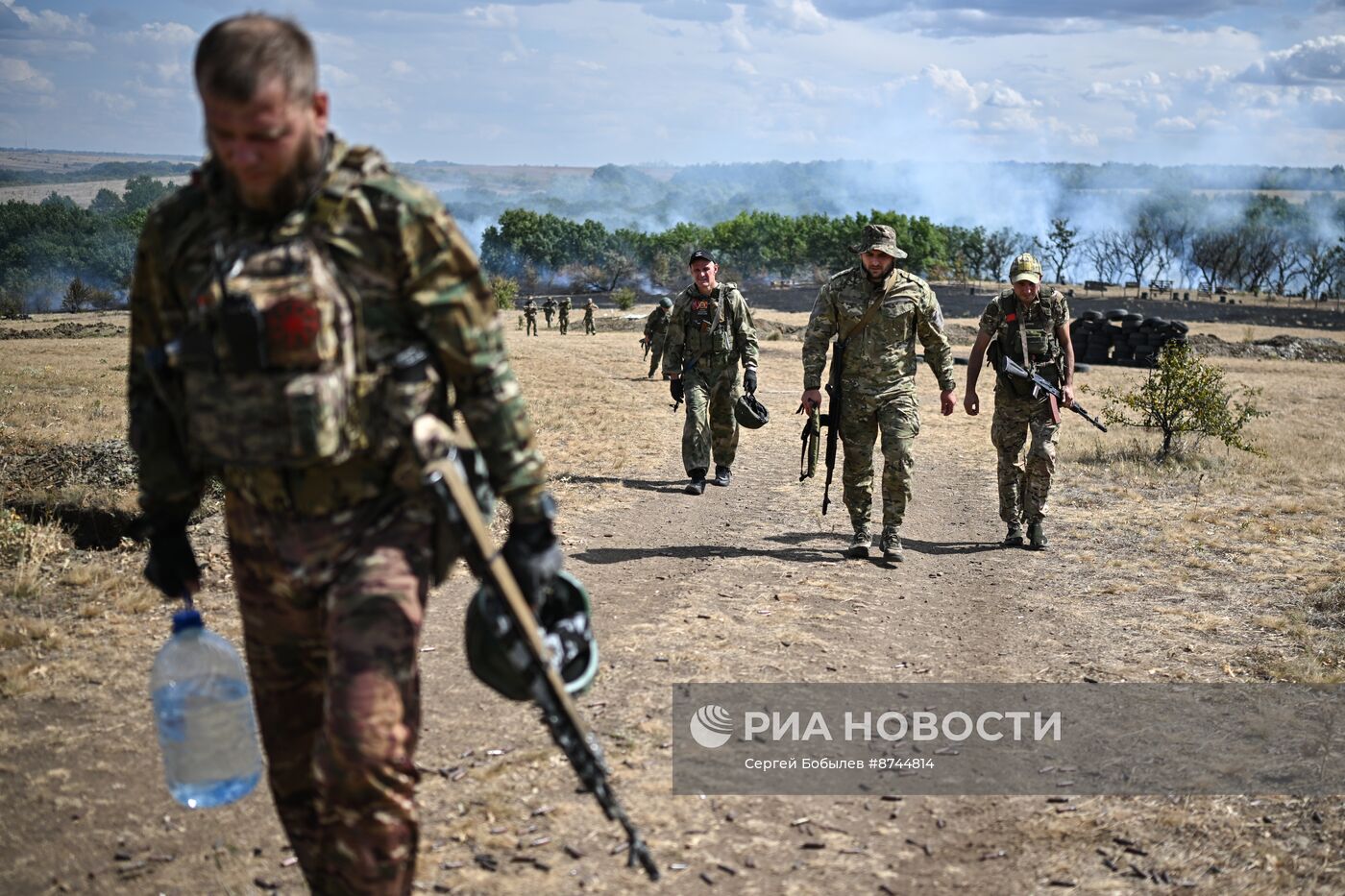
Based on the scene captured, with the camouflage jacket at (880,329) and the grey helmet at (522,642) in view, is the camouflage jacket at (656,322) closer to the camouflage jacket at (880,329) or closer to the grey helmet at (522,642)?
the camouflage jacket at (880,329)

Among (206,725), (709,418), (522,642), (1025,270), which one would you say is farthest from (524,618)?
(709,418)

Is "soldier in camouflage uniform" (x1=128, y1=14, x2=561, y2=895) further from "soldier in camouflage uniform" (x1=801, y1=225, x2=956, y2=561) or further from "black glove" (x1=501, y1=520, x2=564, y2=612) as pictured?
"soldier in camouflage uniform" (x1=801, y1=225, x2=956, y2=561)

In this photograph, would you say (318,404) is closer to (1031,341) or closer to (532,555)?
(532,555)

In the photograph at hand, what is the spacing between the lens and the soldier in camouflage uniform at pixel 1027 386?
29.6 ft

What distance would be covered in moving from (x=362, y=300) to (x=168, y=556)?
3.06ft

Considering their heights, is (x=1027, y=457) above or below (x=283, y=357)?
below

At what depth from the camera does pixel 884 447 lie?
8383 millimetres

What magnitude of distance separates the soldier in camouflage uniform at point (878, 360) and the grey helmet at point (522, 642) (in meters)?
5.13

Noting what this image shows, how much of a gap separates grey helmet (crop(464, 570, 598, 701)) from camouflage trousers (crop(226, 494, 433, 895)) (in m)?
0.18

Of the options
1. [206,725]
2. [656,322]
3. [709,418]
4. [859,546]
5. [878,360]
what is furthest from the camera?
[656,322]

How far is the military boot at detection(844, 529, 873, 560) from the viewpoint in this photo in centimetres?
835

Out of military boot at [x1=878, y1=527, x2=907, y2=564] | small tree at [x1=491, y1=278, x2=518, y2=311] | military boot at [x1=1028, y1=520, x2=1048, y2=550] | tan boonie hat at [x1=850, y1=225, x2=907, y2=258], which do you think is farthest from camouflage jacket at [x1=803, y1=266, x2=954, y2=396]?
small tree at [x1=491, y1=278, x2=518, y2=311]

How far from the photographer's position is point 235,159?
2.65 meters

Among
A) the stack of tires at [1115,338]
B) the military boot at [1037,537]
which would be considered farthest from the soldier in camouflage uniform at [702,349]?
the stack of tires at [1115,338]
